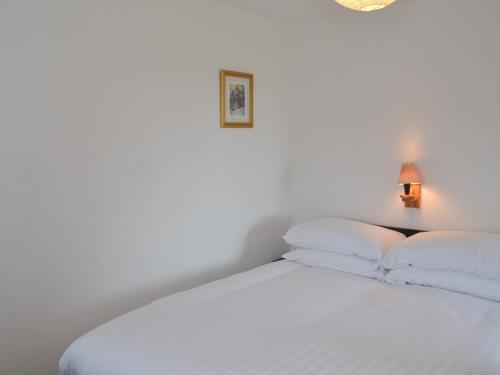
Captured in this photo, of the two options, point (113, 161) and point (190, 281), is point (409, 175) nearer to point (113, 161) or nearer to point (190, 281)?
point (190, 281)

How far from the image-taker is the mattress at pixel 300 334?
57.8 inches

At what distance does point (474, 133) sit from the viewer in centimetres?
244

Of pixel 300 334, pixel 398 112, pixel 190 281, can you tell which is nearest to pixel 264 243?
pixel 190 281

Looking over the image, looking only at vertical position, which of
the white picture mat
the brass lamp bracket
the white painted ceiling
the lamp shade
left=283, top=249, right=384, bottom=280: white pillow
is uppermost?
the white painted ceiling

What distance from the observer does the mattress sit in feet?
4.82

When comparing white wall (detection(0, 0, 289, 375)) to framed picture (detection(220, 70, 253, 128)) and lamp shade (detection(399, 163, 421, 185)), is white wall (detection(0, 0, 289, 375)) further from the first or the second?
lamp shade (detection(399, 163, 421, 185))

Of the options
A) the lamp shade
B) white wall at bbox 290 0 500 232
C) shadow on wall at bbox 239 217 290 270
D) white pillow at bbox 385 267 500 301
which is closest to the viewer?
white pillow at bbox 385 267 500 301

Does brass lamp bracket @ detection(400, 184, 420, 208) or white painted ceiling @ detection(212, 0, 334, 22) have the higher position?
white painted ceiling @ detection(212, 0, 334, 22)

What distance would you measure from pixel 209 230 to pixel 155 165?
0.62 m

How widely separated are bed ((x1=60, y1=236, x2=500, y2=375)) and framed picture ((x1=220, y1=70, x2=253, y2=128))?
1.18m

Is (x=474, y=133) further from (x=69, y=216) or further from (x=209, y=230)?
(x=69, y=216)

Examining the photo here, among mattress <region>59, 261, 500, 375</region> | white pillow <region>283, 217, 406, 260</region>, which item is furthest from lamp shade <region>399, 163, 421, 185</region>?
mattress <region>59, 261, 500, 375</region>

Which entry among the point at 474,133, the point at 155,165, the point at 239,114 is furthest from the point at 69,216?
the point at 474,133

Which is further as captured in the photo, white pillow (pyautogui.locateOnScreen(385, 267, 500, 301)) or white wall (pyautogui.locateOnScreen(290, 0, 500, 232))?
white wall (pyautogui.locateOnScreen(290, 0, 500, 232))
